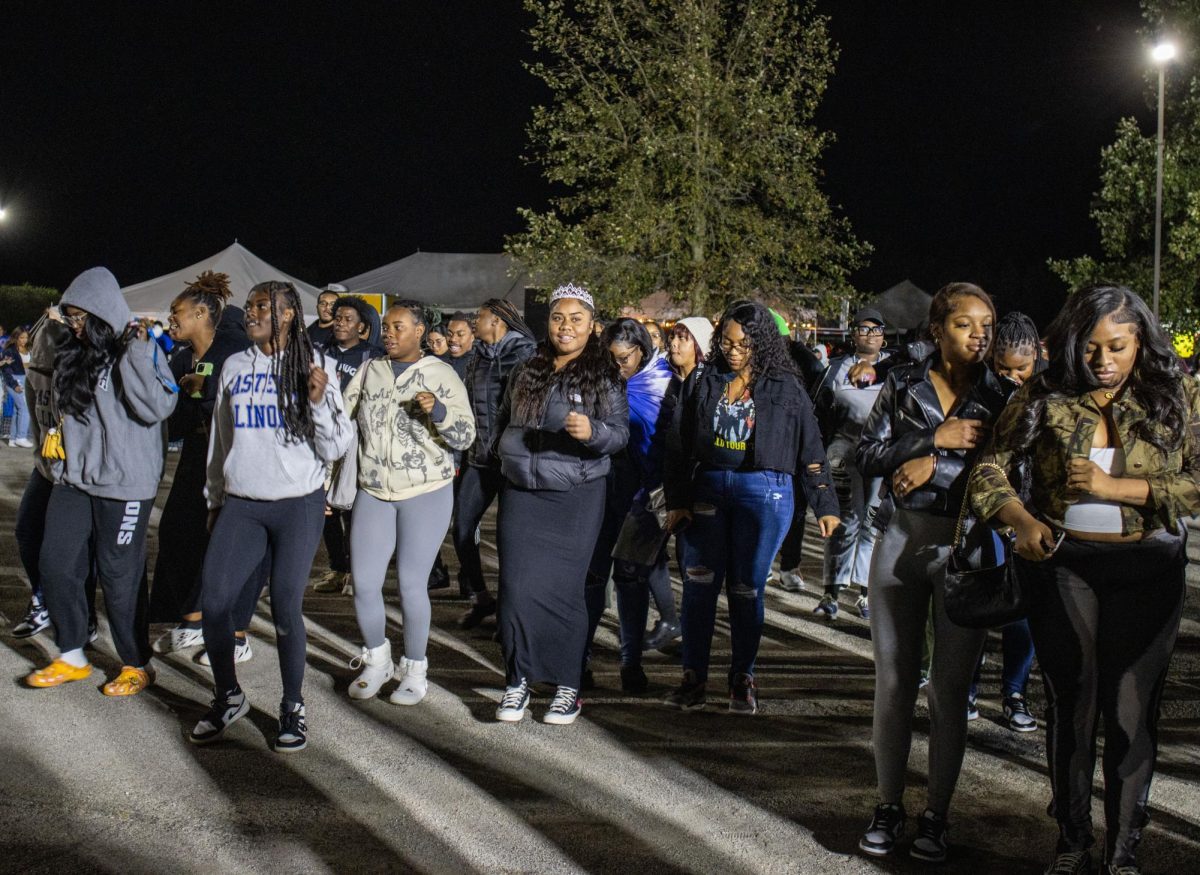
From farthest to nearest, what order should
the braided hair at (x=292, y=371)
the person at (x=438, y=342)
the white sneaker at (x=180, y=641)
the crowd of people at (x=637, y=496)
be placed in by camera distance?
the person at (x=438, y=342), the white sneaker at (x=180, y=641), the braided hair at (x=292, y=371), the crowd of people at (x=637, y=496)

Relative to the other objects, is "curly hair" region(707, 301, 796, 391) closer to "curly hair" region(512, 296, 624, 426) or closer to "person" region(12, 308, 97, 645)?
"curly hair" region(512, 296, 624, 426)

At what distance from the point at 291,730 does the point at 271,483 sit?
1.04 meters

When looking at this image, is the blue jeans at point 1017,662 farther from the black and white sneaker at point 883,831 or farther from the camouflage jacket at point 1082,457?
the camouflage jacket at point 1082,457

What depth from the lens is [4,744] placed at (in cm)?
467

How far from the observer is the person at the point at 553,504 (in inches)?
204

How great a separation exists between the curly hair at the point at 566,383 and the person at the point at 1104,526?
214 centimetres

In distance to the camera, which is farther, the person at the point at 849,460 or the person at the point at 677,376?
the person at the point at 849,460

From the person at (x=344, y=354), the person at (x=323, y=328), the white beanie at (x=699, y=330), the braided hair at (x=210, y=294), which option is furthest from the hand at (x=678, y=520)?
the person at (x=323, y=328)

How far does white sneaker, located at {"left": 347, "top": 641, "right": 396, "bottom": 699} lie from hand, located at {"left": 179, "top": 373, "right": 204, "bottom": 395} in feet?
5.45

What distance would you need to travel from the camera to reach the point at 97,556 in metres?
5.41

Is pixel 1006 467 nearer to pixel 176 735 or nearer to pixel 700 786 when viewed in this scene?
pixel 700 786

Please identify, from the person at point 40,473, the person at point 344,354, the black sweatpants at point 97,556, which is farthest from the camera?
the person at point 344,354

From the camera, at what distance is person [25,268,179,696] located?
532 centimetres

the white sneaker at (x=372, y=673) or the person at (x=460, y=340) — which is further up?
the person at (x=460, y=340)
